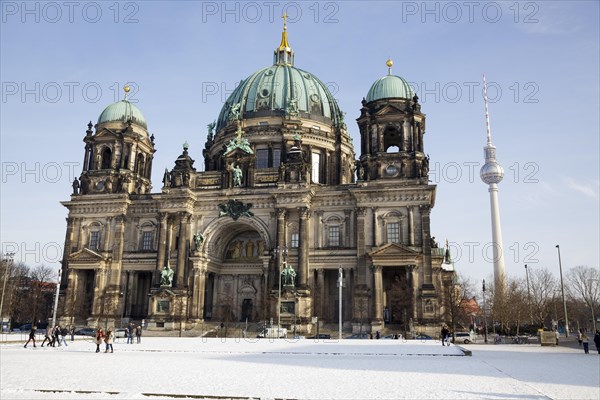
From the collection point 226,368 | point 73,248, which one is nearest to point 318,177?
point 73,248

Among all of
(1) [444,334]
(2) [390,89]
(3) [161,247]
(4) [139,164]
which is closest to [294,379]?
(1) [444,334]

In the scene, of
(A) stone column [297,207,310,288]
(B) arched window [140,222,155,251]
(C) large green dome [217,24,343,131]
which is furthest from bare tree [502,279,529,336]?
(B) arched window [140,222,155,251]

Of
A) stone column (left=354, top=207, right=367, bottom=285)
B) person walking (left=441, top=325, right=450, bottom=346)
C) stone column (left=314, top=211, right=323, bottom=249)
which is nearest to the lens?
person walking (left=441, top=325, right=450, bottom=346)

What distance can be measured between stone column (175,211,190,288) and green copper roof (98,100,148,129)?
1704 centimetres

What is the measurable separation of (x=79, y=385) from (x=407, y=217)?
149 feet

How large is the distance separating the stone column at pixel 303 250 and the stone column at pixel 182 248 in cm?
1346

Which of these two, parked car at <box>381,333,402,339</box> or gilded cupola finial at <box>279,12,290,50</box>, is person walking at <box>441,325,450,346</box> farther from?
gilded cupola finial at <box>279,12,290,50</box>

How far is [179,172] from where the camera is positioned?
65438 millimetres

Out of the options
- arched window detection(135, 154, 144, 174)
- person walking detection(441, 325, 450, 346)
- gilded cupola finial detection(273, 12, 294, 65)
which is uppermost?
gilded cupola finial detection(273, 12, 294, 65)

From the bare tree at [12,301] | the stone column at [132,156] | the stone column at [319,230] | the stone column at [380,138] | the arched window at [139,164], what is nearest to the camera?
the stone column at [319,230]

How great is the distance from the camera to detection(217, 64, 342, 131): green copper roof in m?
Result: 75.8

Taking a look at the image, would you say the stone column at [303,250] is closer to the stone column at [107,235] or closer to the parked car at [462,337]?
the parked car at [462,337]

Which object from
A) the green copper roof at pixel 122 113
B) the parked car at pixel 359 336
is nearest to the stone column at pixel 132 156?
the green copper roof at pixel 122 113

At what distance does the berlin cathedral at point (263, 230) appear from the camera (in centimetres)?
5691
